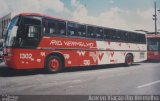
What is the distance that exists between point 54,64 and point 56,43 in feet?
3.86

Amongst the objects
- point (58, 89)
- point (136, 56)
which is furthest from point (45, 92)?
point (136, 56)

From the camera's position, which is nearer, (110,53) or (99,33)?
(99,33)

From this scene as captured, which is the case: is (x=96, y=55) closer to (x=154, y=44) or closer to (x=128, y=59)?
(x=128, y=59)

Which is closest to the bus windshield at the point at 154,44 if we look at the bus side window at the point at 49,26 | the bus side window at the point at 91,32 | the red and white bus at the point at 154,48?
the red and white bus at the point at 154,48

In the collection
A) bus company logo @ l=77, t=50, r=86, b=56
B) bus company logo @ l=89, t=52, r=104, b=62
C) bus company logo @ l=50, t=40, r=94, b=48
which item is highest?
bus company logo @ l=50, t=40, r=94, b=48

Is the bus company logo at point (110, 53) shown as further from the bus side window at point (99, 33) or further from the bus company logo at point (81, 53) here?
the bus company logo at point (81, 53)

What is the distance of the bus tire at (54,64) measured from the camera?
13138 millimetres

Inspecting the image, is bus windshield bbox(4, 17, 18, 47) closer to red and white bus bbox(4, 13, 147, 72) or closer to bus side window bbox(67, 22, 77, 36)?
red and white bus bbox(4, 13, 147, 72)

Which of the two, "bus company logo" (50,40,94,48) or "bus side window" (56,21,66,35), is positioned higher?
"bus side window" (56,21,66,35)

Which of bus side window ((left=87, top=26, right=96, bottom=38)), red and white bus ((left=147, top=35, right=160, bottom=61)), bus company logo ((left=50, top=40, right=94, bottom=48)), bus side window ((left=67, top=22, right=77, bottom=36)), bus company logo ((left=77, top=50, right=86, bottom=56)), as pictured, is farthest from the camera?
red and white bus ((left=147, top=35, right=160, bottom=61))

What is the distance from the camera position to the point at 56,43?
44.0 feet

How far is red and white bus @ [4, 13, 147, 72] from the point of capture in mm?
11945

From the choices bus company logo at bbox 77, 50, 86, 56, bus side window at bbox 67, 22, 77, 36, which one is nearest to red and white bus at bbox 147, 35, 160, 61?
bus company logo at bbox 77, 50, 86, 56

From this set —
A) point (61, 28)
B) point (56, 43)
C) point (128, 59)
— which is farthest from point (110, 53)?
point (56, 43)
